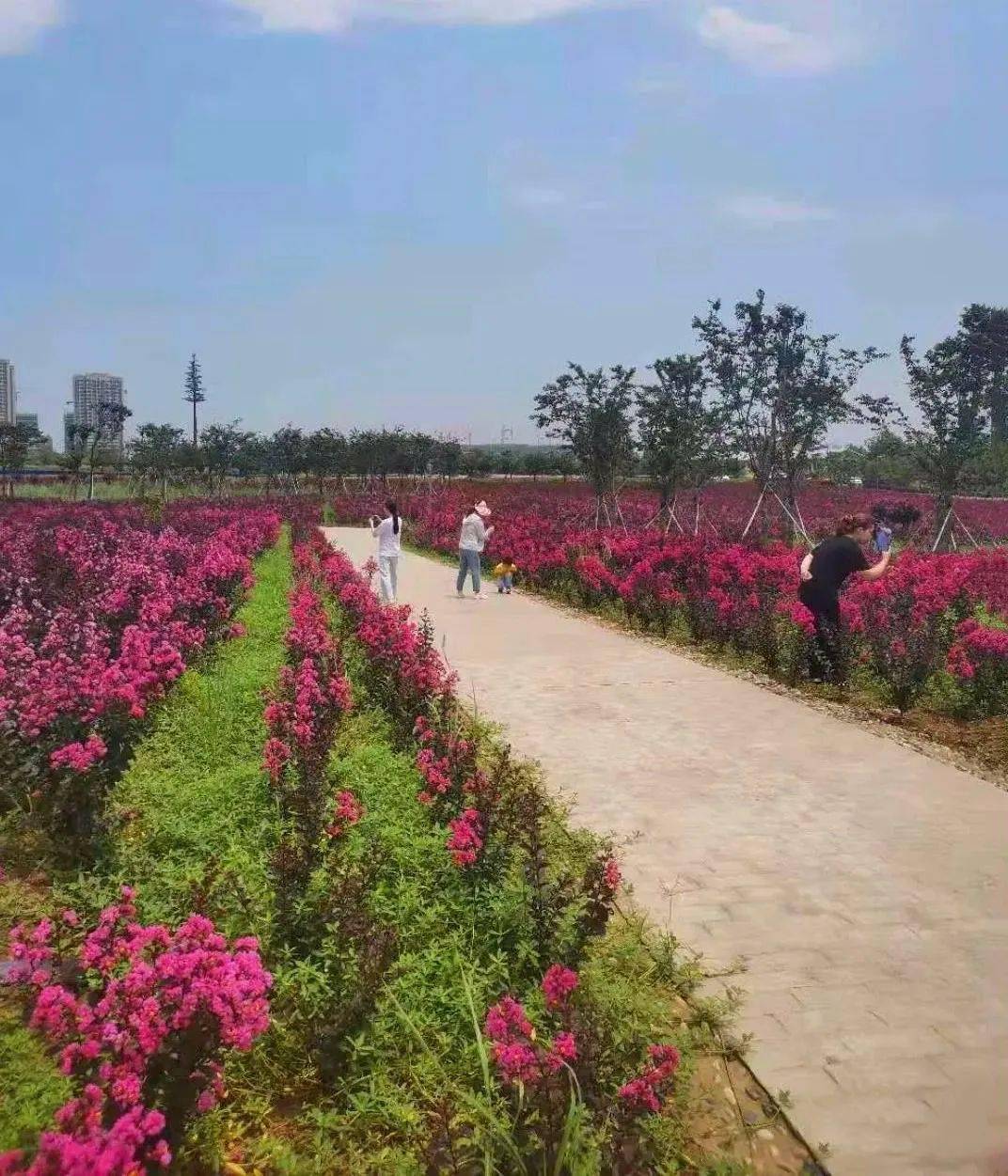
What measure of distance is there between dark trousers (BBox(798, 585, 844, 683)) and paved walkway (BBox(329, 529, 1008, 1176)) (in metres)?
0.53

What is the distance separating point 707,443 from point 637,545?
365 inches

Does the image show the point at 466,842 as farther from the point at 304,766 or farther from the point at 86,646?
the point at 86,646

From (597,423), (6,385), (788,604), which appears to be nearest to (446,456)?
(597,423)

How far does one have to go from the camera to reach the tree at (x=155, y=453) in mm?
45406

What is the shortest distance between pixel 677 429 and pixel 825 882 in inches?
707

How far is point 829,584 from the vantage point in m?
7.76

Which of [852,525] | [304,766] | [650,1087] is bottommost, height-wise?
[650,1087]

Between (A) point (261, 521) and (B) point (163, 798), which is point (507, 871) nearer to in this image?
(B) point (163, 798)

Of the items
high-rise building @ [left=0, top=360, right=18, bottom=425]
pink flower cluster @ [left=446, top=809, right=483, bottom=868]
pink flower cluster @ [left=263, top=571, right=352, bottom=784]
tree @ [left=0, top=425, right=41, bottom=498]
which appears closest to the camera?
pink flower cluster @ [left=446, top=809, right=483, bottom=868]

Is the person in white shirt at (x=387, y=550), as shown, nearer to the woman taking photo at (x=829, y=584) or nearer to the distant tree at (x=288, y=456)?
the woman taking photo at (x=829, y=584)

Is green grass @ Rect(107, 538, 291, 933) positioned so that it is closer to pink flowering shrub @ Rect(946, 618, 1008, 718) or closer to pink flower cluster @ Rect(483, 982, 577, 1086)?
pink flower cluster @ Rect(483, 982, 577, 1086)

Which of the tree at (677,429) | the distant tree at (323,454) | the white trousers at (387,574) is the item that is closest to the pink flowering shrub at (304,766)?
the white trousers at (387,574)

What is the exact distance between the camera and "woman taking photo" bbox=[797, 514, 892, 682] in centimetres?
768

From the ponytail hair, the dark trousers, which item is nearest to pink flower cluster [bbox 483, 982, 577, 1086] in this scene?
the dark trousers
